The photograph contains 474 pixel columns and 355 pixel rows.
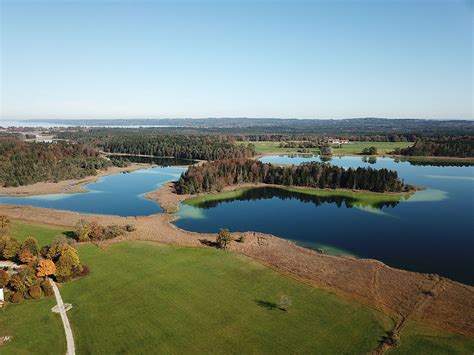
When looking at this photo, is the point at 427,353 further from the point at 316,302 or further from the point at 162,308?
the point at 162,308

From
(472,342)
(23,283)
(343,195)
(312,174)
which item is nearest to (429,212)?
(343,195)

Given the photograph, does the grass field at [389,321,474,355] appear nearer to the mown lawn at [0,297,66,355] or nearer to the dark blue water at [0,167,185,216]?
the mown lawn at [0,297,66,355]

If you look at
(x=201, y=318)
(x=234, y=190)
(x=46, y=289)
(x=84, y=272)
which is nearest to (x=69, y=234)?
→ (x=84, y=272)

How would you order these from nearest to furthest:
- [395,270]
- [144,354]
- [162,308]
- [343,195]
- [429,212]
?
[144,354]
[162,308]
[395,270]
[429,212]
[343,195]

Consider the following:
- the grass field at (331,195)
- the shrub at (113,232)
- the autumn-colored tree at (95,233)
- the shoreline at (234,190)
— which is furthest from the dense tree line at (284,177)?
the autumn-colored tree at (95,233)

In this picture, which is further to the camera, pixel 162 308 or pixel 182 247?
pixel 182 247

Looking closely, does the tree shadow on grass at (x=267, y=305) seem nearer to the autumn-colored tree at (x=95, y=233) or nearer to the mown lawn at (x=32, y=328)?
the mown lawn at (x=32, y=328)

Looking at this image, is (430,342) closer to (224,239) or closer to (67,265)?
(224,239)
